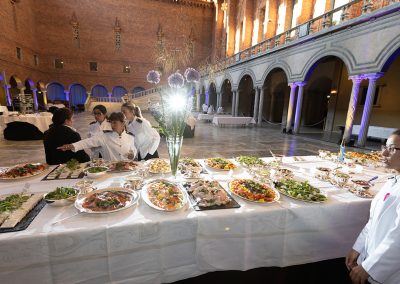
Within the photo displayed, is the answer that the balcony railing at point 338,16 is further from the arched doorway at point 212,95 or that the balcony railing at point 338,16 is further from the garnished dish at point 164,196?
the arched doorway at point 212,95

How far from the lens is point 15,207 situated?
4.78 feet

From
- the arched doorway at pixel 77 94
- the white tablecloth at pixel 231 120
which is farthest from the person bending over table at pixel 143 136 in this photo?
the arched doorway at pixel 77 94

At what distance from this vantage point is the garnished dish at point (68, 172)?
2111mm

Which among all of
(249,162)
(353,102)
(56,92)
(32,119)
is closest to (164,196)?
(249,162)

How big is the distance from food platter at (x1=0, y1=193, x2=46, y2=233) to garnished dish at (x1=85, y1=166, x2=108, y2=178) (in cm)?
48

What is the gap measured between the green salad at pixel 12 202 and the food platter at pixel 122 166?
2.70 ft

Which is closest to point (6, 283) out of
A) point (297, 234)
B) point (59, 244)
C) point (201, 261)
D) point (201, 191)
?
point (59, 244)

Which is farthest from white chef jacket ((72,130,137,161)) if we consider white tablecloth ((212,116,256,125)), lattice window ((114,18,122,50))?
lattice window ((114,18,122,50))

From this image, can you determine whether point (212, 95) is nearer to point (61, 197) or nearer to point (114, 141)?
point (114, 141)

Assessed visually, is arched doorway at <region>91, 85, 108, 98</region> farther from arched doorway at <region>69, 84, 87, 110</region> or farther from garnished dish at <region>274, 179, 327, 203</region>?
garnished dish at <region>274, 179, 327, 203</region>

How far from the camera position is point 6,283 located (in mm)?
1230

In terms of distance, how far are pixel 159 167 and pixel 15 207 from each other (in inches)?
48.5

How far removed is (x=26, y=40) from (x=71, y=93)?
22.6 feet

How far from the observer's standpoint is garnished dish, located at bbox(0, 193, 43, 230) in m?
1.31
